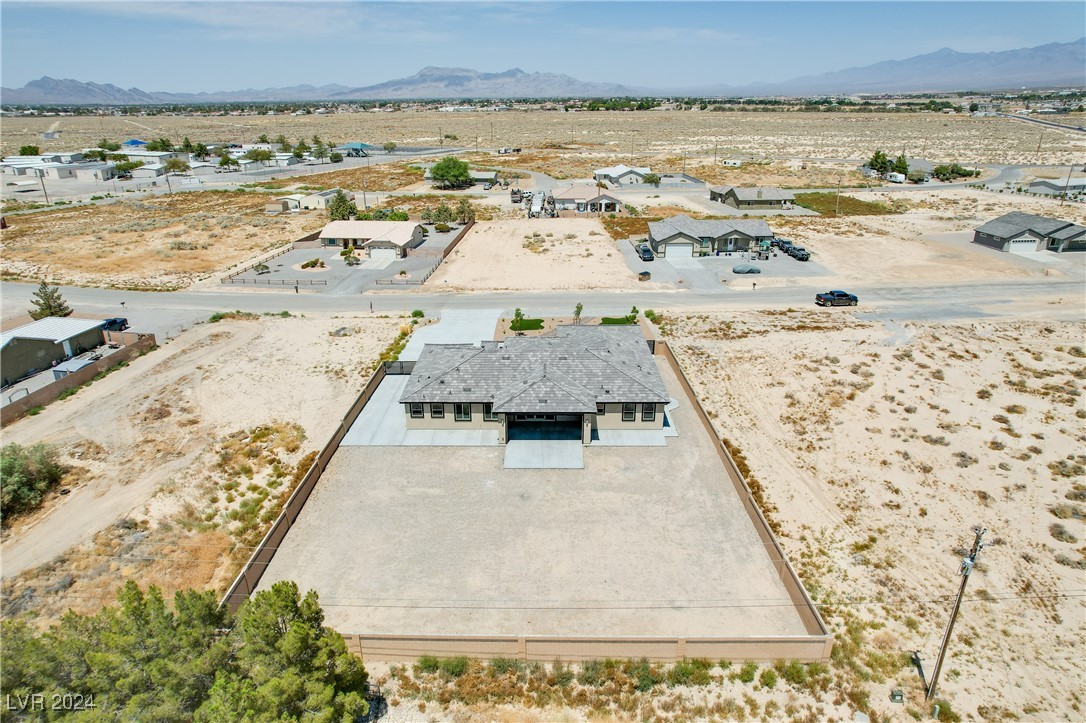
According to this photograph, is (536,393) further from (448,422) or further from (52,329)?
(52,329)

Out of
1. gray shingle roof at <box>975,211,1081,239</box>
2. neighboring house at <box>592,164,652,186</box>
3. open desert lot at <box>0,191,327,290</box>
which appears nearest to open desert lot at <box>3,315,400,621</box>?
open desert lot at <box>0,191,327,290</box>

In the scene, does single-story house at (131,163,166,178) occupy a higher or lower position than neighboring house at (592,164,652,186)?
higher

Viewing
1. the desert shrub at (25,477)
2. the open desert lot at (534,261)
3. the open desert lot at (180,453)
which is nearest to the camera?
the open desert lot at (180,453)

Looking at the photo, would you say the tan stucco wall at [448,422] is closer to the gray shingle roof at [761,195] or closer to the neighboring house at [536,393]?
the neighboring house at [536,393]

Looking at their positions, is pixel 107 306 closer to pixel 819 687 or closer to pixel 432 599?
pixel 432 599

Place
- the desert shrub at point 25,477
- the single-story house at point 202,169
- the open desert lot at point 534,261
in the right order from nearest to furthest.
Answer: the desert shrub at point 25,477 < the open desert lot at point 534,261 < the single-story house at point 202,169

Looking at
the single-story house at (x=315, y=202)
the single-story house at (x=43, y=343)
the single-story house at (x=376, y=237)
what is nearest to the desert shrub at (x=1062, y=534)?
the single-story house at (x=43, y=343)

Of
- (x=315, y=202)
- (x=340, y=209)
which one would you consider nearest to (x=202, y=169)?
(x=315, y=202)

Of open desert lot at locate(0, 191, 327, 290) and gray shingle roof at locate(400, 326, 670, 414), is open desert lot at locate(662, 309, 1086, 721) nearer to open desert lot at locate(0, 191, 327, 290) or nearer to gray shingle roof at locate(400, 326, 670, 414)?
gray shingle roof at locate(400, 326, 670, 414)
